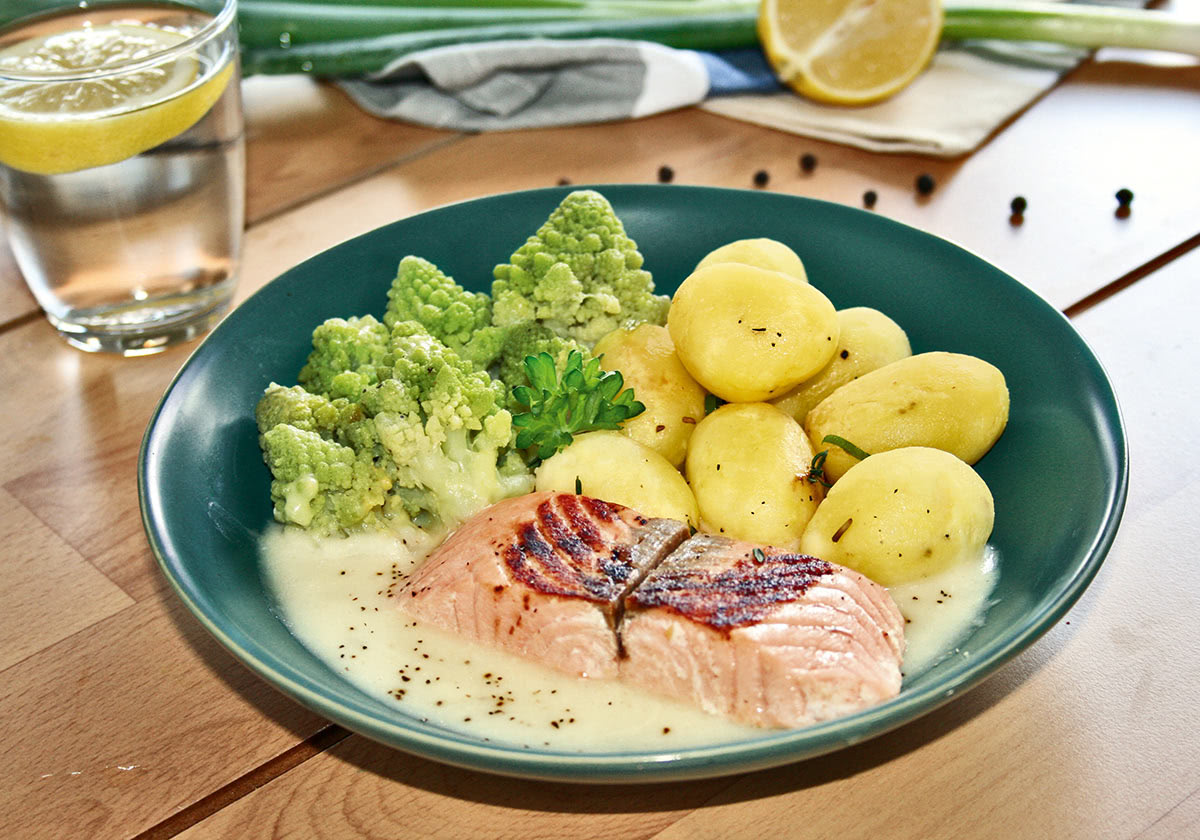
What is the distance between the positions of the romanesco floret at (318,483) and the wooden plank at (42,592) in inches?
11.8

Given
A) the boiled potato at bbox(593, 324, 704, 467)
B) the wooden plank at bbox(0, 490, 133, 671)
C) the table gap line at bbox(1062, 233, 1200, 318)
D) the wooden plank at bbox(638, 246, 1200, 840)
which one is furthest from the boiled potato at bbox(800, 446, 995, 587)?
the wooden plank at bbox(0, 490, 133, 671)

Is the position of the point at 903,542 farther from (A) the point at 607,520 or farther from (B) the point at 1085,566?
(A) the point at 607,520

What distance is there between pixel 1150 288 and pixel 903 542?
1.07 meters

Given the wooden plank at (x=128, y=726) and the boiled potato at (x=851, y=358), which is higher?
the boiled potato at (x=851, y=358)

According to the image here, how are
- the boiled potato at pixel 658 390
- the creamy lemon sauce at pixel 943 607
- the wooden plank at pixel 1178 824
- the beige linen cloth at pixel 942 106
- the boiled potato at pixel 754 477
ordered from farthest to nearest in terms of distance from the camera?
the beige linen cloth at pixel 942 106 < the boiled potato at pixel 658 390 < the boiled potato at pixel 754 477 < the creamy lemon sauce at pixel 943 607 < the wooden plank at pixel 1178 824

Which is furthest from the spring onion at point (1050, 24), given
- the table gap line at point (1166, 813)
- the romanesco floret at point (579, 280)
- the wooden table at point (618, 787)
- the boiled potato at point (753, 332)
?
the table gap line at point (1166, 813)

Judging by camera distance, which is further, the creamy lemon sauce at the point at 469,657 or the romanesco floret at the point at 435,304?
the romanesco floret at the point at 435,304

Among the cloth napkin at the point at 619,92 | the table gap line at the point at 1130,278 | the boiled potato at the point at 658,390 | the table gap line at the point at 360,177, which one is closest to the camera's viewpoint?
the boiled potato at the point at 658,390

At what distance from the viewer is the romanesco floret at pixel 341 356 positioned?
1713 mm

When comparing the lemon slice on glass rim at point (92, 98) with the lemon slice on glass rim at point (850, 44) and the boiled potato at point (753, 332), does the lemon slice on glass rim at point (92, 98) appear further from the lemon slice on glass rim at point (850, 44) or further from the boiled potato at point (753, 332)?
the lemon slice on glass rim at point (850, 44)

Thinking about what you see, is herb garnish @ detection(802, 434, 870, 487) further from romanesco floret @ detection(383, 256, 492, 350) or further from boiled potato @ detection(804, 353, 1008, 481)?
romanesco floret @ detection(383, 256, 492, 350)

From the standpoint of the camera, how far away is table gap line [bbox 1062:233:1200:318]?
216 cm

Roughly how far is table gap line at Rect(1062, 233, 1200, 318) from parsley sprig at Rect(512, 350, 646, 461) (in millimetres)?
972

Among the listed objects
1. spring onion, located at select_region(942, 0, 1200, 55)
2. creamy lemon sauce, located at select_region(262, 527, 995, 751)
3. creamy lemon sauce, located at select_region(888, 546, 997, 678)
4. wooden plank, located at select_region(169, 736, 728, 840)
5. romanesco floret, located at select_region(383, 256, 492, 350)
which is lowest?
wooden plank, located at select_region(169, 736, 728, 840)
